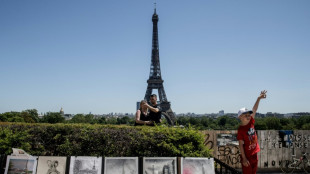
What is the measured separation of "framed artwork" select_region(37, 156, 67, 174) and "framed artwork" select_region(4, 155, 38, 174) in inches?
A: 4.9

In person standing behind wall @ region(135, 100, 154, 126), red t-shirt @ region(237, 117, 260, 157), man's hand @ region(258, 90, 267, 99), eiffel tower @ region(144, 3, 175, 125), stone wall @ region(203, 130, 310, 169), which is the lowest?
stone wall @ region(203, 130, 310, 169)

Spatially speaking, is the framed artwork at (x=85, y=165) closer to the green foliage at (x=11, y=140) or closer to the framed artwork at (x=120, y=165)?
the framed artwork at (x=120, y=165)

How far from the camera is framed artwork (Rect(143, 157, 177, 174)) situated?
421 cm

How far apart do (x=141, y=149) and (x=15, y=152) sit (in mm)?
2434

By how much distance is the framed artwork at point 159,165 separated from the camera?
4.21 meters

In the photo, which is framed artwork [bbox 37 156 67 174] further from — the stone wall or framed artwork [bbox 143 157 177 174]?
the stone wall

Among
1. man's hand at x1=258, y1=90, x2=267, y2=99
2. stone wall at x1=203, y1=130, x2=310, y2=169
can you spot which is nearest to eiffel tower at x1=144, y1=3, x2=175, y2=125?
stone wall at x1=203, y1=130, x2=310, y2=169

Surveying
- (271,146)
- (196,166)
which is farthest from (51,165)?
(271,146)

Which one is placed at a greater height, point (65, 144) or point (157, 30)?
point (157, 30)

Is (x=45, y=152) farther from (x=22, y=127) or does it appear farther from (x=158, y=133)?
(x=158, y=133)

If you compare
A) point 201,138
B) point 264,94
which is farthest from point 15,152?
point 264,94

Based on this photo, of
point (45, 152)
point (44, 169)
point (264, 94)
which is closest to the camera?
point (44, 169)

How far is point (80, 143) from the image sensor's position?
16.3 ft

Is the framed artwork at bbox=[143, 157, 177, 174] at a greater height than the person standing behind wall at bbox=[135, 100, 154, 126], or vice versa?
the person standing behind wall at bbox=[135, 100, 154, 126]
